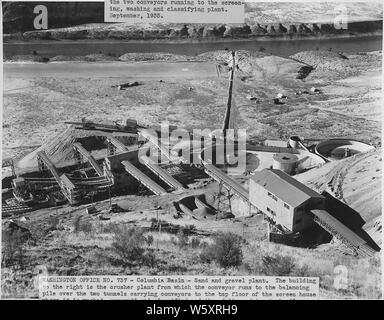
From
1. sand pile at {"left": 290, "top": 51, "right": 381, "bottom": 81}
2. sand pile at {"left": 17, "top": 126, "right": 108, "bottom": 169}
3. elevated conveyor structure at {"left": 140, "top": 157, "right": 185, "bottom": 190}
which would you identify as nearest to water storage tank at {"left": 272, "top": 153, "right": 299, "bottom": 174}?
elevated conveyor structure at {"left": 140, "top": 157, "right": 185, "bottom": 190}

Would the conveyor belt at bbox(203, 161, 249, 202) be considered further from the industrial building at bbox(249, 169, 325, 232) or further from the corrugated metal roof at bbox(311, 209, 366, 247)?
the corrugated metal roof at bbox(311, 209, 366, 247)

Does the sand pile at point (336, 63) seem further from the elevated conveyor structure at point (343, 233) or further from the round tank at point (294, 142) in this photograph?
the elevated conveyor structure at point (343, 233)

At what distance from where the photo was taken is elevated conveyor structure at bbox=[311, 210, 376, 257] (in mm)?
7508

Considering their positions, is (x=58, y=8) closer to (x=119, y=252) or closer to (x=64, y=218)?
(x=64, y=218)

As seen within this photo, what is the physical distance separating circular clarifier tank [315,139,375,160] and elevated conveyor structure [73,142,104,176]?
3977 millimetres

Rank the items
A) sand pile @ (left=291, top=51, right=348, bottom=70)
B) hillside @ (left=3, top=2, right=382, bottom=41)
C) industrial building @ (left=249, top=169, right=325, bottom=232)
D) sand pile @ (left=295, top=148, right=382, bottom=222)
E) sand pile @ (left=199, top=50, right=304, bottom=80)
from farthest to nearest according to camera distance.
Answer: sand pile @ (left=199, top=50, right=304, bottom=80)
sand pile @ (left=291, top=51, right=348, bottom=70)
hillside @ (left=3, top=2, right=382, bottom=41)
sand pile @ (left=295, top=148, right=382, bottom=222)
industrial building @ (left=249, top=169, right=325, bottom=232)

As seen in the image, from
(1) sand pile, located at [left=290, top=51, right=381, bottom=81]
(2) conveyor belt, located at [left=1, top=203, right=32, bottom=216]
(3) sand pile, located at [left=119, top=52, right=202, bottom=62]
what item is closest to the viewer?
(2) conveyor belt, located at [left=1, top=203, right=32, bottom=216]

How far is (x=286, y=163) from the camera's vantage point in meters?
8.72

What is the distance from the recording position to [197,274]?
24.8 feet
